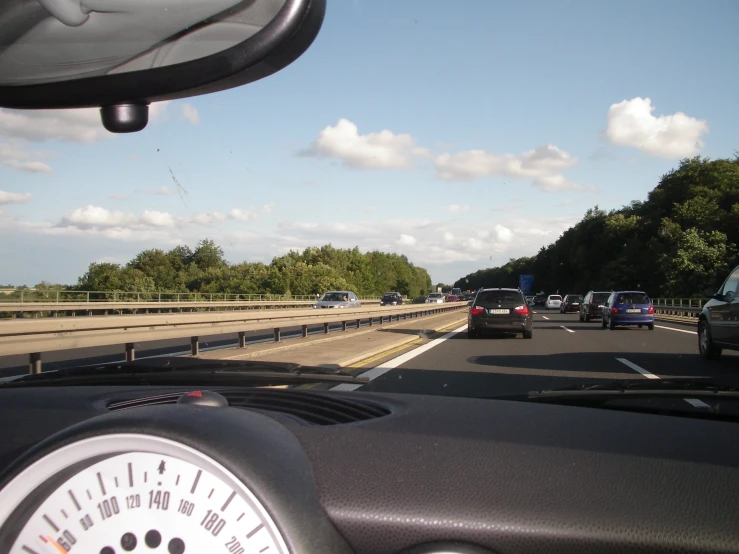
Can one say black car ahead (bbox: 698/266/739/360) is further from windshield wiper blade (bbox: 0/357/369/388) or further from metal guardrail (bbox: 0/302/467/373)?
windshield wiper blade (bbox: 0/357/369/388)

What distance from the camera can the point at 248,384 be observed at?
4.26 m

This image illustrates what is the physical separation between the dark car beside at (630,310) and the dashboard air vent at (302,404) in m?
25.6

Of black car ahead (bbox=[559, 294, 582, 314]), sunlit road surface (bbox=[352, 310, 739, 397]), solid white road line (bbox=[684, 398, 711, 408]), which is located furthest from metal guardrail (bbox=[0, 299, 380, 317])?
black car ahead (bbox=[559, 294, 582, 314])

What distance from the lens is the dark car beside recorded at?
A: 26359 millimetres

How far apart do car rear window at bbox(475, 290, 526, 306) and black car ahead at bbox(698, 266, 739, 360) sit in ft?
24.5

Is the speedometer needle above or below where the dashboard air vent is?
below

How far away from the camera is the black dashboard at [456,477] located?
1525 mm

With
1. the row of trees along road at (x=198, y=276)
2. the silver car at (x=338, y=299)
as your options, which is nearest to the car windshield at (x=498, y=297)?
the row of trees along road at (x=198, y=276)

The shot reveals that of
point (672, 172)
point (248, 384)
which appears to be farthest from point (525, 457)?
point (672, 172)

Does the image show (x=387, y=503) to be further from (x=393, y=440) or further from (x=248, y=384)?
(x=248, y=384)

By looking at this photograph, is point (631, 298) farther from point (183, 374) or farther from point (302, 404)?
point (302, 404)

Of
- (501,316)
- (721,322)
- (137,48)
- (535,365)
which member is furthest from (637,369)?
(137,48)

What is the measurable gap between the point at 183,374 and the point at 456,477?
2.87 meters

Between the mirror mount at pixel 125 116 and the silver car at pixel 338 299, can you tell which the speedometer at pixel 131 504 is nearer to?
the mirror mount at pixel 125 116
